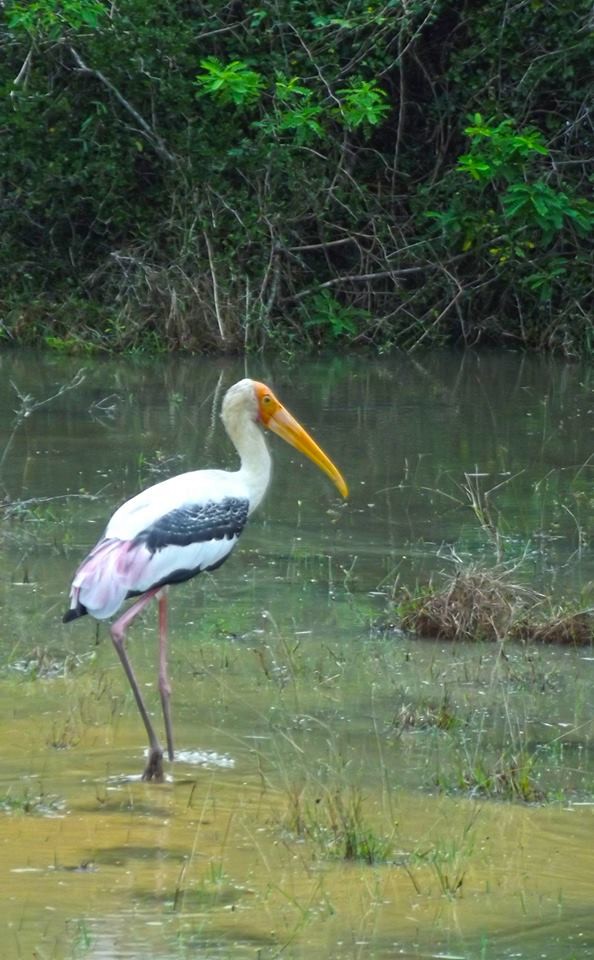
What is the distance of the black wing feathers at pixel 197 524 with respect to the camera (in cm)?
565

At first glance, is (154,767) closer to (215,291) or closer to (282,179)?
(215,291)

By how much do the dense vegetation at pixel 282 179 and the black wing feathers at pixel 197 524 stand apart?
907 centimetres

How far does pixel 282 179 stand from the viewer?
1616 cm

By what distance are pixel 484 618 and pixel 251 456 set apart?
1.09 metres

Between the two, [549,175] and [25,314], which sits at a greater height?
[549,175]

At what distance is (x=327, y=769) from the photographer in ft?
16.8

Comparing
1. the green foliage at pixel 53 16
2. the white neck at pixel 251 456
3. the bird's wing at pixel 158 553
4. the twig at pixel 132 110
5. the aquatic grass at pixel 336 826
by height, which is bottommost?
the aquatic grass at pixel 336 826

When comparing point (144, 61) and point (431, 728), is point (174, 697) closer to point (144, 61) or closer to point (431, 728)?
point (431, 728)

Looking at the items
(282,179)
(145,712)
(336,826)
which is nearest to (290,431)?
(145,712)

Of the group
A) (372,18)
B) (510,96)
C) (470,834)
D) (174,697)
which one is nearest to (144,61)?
(372,18)

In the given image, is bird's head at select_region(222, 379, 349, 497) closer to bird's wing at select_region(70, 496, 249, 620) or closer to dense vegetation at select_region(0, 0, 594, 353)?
bird's wing at select_region(70, 496, 249, 620)

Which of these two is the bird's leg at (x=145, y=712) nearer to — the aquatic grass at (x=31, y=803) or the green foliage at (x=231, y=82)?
the aquatic grass at (x=31, y=803)

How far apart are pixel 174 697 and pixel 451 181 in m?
10.9

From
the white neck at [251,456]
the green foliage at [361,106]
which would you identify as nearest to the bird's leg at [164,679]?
the white neck at [251,456]
